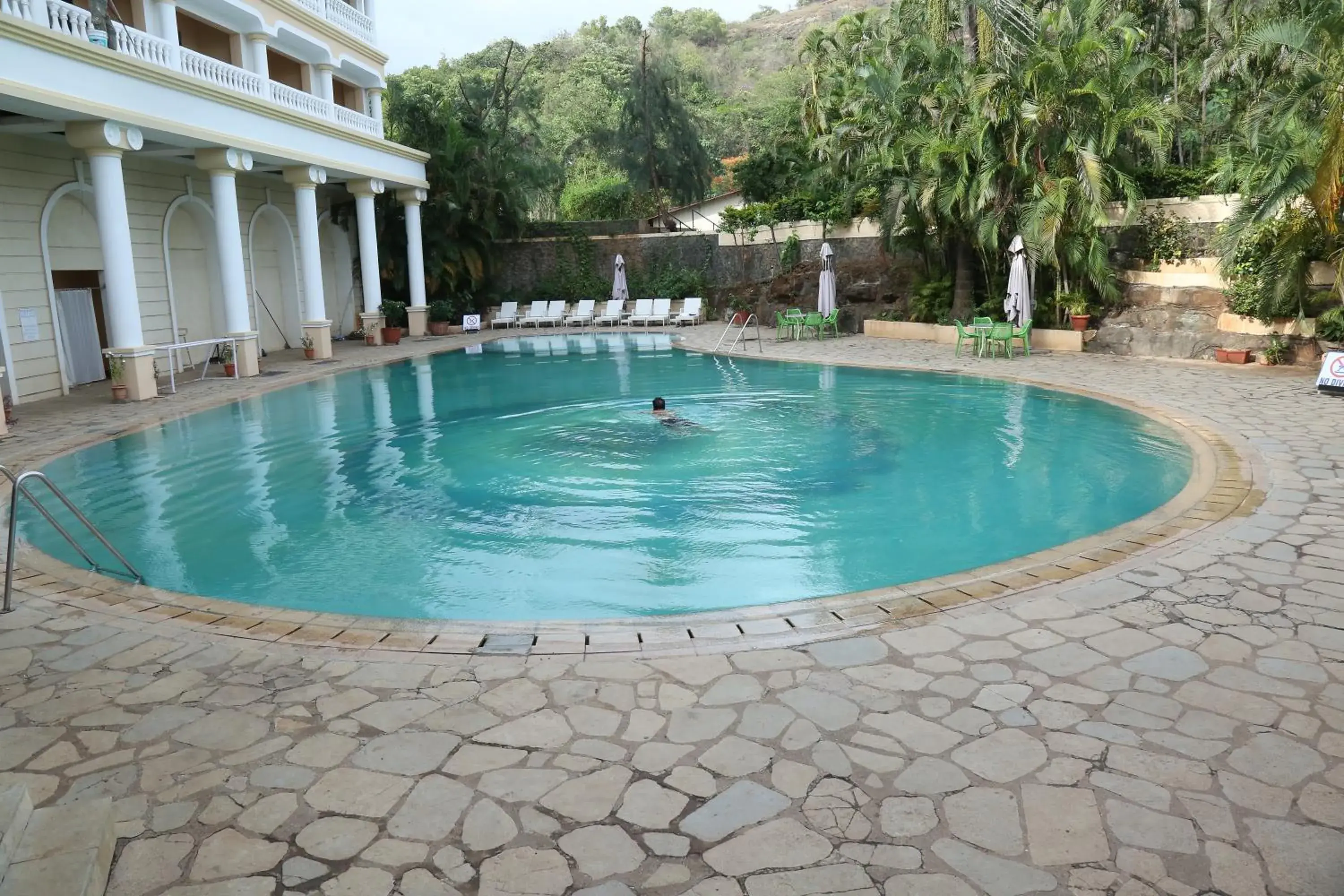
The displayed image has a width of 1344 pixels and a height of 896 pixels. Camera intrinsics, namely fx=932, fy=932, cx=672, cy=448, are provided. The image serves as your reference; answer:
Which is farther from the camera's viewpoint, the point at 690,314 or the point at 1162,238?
the point at 690,314

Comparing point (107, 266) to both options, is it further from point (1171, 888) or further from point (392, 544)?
point (1171, 888)

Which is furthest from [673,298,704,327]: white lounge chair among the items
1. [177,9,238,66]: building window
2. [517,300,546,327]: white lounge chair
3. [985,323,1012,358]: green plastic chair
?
[177,9,238,66]: building window

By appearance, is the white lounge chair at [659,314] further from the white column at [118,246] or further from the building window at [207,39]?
the white column at [118,246]

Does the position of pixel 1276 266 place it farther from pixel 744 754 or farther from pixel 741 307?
pixel 741 307

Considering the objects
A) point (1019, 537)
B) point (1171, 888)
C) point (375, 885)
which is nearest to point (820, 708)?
point (1171, 888)

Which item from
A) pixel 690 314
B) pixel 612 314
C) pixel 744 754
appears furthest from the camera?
pixel 612 314

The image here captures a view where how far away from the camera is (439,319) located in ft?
89.1

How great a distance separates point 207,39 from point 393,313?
7788 millimetres

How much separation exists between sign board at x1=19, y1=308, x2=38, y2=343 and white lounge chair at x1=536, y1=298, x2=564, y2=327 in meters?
14.6

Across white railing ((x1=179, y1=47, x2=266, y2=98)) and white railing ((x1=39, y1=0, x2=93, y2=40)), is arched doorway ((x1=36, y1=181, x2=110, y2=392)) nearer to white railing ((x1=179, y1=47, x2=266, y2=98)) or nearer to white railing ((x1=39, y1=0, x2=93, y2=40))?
white railing ((x1=179, y1=47, x2=266, y2=98))

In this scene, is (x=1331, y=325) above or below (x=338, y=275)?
below

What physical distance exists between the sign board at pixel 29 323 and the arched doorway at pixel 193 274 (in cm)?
371

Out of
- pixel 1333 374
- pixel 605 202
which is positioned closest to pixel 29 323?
pixel 1333 374

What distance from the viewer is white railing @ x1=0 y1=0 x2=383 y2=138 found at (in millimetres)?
13016
